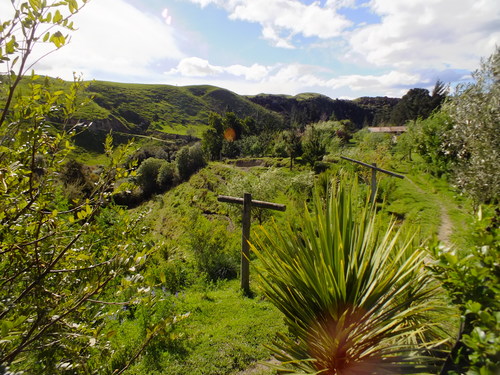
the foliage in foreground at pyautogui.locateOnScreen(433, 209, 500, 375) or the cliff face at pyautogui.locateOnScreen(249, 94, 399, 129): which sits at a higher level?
the cliff face at pyautogui.locateOnScreen(249, 94, 399, 129)

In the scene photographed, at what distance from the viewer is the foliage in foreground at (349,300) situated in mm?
1616

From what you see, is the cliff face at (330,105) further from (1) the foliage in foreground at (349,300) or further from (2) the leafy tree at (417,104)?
(1) the foliage in foreground at (349,300)

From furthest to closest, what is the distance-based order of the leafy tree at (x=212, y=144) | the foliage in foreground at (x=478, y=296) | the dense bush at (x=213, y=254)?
the leafy tree at (x=212, y=144) < the dense bush at (x=213, y=254) < the foliage in foreground at (x=478, y=296)

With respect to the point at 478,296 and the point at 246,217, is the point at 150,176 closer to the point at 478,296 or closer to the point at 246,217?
the point at 246,217

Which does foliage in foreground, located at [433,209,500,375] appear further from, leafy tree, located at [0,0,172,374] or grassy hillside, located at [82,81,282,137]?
grassy hillside, located at [82,81,282,137]

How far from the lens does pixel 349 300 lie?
185 centimetres

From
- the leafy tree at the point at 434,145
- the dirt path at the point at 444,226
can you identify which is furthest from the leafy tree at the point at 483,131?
the leafy tree at the point at 434,145

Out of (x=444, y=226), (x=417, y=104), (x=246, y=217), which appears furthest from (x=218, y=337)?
(x=417, y=104)

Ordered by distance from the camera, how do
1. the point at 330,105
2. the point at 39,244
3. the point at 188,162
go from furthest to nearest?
the point at 330,105 < the point at 188,162 < the point at 39,244

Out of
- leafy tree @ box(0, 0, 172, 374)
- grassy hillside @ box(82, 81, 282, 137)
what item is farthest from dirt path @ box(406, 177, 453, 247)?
grassy hillside @ box(82, 81, 282, 137)

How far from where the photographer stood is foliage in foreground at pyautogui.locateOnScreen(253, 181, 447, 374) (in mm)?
1616

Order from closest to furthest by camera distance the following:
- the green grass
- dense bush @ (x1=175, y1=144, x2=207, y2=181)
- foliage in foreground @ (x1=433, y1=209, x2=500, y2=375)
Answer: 1. foliage in foreground @ (x1=433, y1=209, x2=500, y2=375)
2. the green grass
3. dense bush @ (x1=175, y1=144, x2=207, y2=181)

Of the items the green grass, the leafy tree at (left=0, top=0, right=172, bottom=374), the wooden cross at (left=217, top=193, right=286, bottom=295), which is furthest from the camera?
the wooden cross at (left=217, top=193, right=286, bottom=295)

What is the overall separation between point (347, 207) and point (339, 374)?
1.16 m
